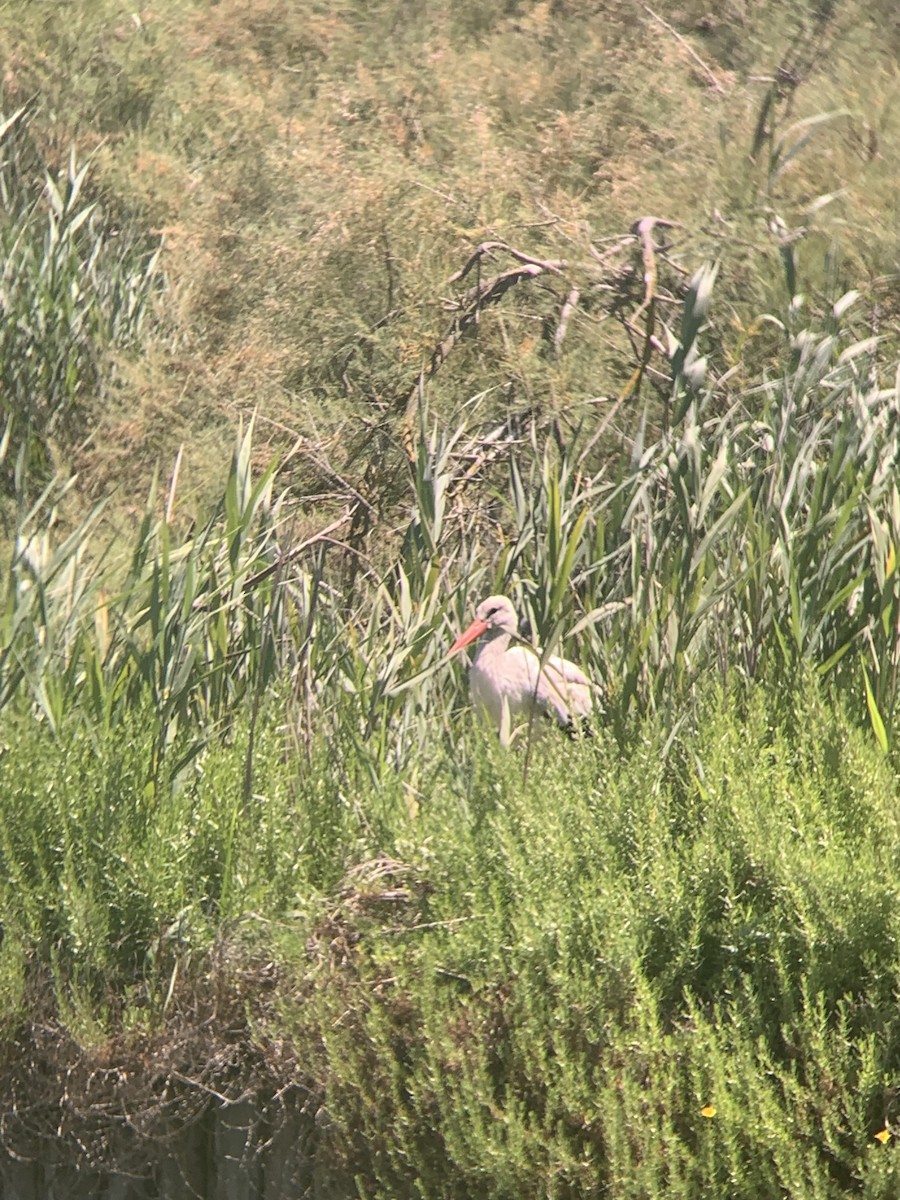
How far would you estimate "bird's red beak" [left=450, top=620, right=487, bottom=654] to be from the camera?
5016 millimetres

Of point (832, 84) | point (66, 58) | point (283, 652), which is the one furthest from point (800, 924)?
point (66, 58)

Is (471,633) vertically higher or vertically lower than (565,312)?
lower

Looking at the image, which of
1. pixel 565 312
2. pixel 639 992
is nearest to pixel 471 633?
pixel 565 312

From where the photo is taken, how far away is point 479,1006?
3213 mm

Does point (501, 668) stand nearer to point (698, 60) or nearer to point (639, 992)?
point (639, 992)

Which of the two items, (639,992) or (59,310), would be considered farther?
(59,310)

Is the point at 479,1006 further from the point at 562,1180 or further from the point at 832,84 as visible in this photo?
the point at 832,84

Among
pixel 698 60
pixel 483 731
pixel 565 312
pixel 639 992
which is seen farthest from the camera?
pixel 698 60

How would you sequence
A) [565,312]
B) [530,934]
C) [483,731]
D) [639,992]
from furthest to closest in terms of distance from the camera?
[565,312] → [483,731] → [530,934] → [639,992]

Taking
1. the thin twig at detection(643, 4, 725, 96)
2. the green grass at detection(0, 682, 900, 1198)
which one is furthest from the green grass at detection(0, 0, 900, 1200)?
→ the thin twig at detection(643, 4, 725, 96)

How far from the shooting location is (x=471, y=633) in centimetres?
507

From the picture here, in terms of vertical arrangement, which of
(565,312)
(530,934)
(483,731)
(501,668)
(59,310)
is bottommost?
(59,310)

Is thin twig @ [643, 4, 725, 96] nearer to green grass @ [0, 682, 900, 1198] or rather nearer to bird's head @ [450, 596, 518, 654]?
bird's head @ [450, 596, 518, 654]

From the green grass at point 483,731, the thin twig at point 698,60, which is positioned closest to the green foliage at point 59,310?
the green grass at point 483,731
